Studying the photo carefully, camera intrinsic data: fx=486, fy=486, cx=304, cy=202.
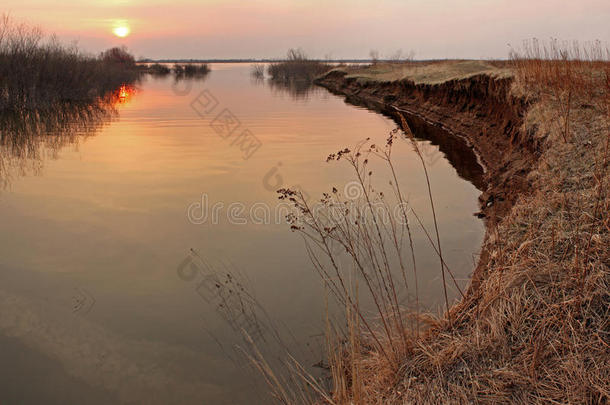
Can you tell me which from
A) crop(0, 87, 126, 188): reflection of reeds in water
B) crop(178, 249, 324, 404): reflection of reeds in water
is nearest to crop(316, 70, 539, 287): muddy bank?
crop(178, 249, 324, 404): reflection of reeds in water

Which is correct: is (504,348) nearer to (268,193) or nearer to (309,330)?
(309,330)

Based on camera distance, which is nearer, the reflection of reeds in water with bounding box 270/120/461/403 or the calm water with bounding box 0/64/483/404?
the reflection of reeds in water with bounding box 270/120/461/403

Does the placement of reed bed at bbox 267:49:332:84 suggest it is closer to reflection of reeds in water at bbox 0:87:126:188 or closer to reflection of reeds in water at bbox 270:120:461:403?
reflection of reeds in water at bbox 0:87:126:188

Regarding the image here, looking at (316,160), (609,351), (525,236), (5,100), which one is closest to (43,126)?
(5,100)

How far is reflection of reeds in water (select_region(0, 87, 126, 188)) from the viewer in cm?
1057

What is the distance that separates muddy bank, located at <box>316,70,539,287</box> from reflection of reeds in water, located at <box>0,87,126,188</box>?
8.65 m

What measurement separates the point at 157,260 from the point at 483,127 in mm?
10582

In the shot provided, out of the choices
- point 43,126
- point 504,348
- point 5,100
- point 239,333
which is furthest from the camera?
point 5,100

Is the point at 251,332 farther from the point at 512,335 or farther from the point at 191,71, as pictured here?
the point at 191,71

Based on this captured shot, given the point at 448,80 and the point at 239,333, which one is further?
the point at 448,80

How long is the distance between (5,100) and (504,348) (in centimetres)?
2290

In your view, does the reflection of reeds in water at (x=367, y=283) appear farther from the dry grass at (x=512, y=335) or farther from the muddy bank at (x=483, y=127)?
the muddy bank at (x=483, y=127)

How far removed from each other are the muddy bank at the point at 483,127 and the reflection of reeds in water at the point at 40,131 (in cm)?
865

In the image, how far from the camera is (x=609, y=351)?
293 cm
